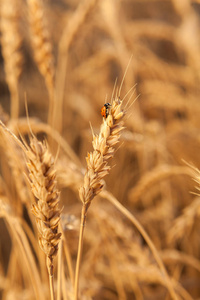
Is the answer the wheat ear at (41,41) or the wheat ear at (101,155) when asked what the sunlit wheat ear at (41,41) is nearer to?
the wheat ear at (41,41)

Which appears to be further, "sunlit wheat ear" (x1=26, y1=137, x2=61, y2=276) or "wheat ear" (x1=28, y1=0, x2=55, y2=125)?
"wheat ear" (x1=28, y1=0, x2=55, y2=125)

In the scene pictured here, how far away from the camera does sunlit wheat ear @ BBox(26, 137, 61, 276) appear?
0.37 m

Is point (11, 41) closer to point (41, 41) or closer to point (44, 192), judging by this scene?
point (41, 41)

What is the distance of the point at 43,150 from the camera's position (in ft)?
1.21

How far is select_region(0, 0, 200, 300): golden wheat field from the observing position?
16.7 inches

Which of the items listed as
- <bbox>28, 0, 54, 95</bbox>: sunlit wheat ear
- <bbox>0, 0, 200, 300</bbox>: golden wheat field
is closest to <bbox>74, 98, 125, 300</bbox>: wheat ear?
<bbox>0, 0, 200, 300</bbox>: golden wheat field

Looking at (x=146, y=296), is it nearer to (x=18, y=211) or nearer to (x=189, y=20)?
(x=18, y=211)

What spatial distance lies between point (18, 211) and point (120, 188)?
65cm

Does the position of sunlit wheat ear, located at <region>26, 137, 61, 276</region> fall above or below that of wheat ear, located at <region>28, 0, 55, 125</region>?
below

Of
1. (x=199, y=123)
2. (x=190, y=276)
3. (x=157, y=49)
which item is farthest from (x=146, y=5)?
(x=190, y=276)

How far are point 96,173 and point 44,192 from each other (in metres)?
0.07

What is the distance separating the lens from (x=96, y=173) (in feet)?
1.36

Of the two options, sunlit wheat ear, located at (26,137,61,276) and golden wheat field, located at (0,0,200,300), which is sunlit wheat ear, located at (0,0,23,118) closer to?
golden wheat field, located at (0,0,200,300)

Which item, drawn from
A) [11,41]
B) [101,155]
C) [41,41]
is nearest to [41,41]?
[41,41]
